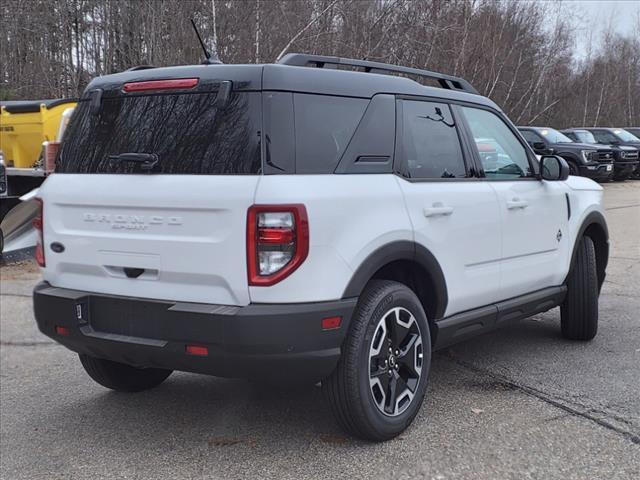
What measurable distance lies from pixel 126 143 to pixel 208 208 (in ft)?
2.44

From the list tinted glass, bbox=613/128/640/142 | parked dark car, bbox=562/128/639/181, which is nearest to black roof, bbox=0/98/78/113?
parked dark car, bbox=562/128/639/181

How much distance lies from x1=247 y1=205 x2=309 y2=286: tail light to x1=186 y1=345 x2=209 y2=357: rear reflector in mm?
396

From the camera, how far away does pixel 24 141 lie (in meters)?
10.7

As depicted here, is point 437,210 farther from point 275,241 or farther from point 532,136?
point 532,136

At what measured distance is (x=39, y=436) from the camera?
3.97 metres

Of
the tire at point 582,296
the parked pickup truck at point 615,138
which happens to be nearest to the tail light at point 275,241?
the tire at point 582,296

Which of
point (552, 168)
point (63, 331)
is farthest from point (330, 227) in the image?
point (552, 168)

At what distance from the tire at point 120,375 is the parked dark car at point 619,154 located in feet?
67.2

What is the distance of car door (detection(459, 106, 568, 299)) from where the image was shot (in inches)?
178

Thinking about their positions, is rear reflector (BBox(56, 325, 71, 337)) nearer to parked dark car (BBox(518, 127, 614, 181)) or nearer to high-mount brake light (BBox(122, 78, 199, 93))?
high-mount brake light (BBox(122, 78, 199, 93))

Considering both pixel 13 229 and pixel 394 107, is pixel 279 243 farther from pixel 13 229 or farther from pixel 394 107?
pixel 13 229

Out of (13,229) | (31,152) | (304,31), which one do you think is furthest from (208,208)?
(304,31)

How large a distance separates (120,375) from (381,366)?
5.94 feet

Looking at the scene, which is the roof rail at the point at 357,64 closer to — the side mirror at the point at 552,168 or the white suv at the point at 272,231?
the white suv at the point at 272,231
